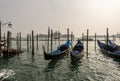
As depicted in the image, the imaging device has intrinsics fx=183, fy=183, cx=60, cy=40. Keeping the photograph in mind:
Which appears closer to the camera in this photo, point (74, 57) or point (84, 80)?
point (84, 80)

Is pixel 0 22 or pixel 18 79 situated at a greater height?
pixel 0 22

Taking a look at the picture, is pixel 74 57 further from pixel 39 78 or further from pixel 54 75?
pixel 39 78

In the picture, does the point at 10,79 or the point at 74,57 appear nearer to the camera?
the point at 10,79

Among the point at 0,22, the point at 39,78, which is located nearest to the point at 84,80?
the point at 39,78

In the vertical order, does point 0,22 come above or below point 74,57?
above

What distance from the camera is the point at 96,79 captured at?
42.4 ft

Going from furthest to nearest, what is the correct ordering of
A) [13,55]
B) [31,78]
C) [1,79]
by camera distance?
[13,55] < [31,78] < [1,79]

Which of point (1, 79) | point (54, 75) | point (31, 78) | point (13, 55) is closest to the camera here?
point (1, 79)

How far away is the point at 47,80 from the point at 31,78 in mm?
1158

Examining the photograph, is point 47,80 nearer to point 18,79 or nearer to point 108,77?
point 18,79

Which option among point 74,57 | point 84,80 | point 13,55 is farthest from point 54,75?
point 13,55

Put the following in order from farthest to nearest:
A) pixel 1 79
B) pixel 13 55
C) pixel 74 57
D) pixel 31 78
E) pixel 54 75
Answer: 1. pixel 13 55
2. pixel 74 57
3. pixel 54 75
4. pixel 31 78
5. pixel 1 79

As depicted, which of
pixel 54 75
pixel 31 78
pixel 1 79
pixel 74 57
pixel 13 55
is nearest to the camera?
pixel 1 79

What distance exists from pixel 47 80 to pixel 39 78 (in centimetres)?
72
